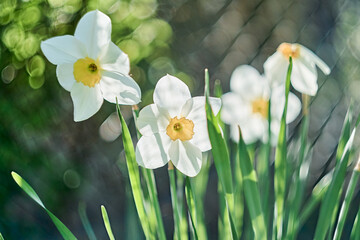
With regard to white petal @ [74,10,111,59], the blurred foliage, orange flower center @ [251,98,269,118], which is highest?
white petal @ [74,10,111,59]

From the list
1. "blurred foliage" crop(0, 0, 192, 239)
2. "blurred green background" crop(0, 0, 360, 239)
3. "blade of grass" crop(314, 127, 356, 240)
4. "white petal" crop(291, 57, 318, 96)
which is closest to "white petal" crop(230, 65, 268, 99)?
"white petal" crop(291, 57, 318, 96)

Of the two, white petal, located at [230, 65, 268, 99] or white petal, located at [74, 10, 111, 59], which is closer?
white petal, located at [74, 10, 111, 59]

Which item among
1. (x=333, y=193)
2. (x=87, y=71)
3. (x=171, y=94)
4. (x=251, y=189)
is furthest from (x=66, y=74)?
(x=333, y=193)

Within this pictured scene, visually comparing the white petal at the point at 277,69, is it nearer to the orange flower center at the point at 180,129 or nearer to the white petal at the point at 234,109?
the white petal at the point at 234,109

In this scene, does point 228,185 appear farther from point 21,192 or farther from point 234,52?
point 234,52

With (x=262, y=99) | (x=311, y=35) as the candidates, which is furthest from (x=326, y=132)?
(x=262, y=99)

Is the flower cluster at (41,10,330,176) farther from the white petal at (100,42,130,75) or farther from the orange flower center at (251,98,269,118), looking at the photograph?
the orange flower center at (251,98,269,118)
